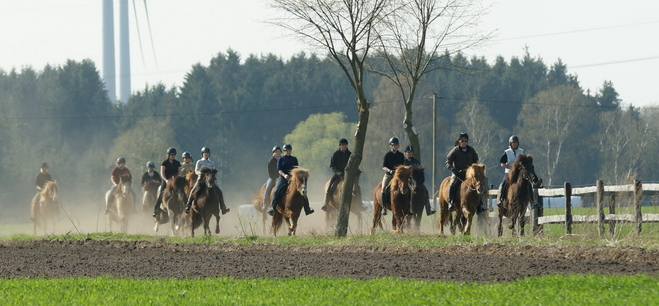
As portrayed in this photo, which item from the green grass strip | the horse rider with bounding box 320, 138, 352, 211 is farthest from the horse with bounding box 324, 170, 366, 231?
the green grass strip

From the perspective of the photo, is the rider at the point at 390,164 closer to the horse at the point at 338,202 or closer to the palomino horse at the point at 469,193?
the palomino horse at the point at 469,193

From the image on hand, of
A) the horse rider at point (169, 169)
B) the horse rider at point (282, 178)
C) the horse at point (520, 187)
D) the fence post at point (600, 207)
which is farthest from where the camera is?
the horse rider at point (169, 169)

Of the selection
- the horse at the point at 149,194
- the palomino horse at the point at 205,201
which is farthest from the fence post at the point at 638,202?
the horse at the point at 149,194

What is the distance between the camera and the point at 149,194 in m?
33.1

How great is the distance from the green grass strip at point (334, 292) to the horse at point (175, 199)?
15.0 metres

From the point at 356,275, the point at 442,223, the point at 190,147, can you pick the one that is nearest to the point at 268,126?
the point at 190,147

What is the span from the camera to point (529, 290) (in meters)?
12.0

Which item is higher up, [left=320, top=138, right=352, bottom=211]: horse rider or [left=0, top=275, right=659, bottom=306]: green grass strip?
[left=320, top=138, right=352, bottom=211]: horse rider

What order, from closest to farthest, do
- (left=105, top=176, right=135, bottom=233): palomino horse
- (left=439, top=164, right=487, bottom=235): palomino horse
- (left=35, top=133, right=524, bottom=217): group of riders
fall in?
Result: (left=439, top=164, right=487, bottom=235): palomino horse → (left=35, top=133, right=524, bottom=217): group of riders → (left=105, top=176, right=135, bottom=233): palomino horse

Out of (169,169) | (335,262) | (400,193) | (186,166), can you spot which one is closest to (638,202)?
(400,193)

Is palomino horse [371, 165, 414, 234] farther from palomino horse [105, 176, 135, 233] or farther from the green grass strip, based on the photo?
palomino horse [105, 176, 135, 233]

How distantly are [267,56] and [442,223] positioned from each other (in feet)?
285

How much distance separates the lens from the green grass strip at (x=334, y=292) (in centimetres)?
1126

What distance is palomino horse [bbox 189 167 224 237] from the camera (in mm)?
26984
